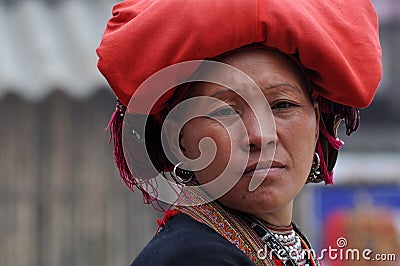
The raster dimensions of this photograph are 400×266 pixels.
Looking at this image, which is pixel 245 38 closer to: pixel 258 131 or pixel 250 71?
pixel 250 71

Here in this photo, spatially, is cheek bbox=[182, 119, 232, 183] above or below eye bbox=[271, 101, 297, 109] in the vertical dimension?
below

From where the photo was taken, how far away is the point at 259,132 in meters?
1.71

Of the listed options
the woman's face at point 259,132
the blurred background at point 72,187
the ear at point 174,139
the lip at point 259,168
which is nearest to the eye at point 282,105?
the woman's face at point 259,132

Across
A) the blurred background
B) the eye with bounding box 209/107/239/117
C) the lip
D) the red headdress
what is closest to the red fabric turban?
the red headdress

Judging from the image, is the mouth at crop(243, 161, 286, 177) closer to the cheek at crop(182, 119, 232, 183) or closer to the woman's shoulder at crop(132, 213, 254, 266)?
the cheek at crop(182, 119, 232, 183)

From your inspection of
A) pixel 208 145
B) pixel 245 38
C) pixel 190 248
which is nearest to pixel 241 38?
pixel 245 38

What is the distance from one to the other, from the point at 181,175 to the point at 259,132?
0.29 m

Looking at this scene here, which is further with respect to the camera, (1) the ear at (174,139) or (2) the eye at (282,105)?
(1) the ear at (174,139)

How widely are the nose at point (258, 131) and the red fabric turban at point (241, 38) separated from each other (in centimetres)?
15

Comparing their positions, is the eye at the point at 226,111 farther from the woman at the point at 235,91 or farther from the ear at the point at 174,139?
the ear at the point at 174,139

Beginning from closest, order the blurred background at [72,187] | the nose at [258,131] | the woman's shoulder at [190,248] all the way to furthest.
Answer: the woman's shoulder at [190,248] → the nose at [258,131] → the blurred background at [72,187]

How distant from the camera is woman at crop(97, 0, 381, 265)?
1688 millimetres

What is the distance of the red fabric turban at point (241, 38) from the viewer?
1686mm

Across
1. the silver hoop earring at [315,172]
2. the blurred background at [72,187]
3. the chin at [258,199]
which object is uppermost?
the chin at [258,199]
